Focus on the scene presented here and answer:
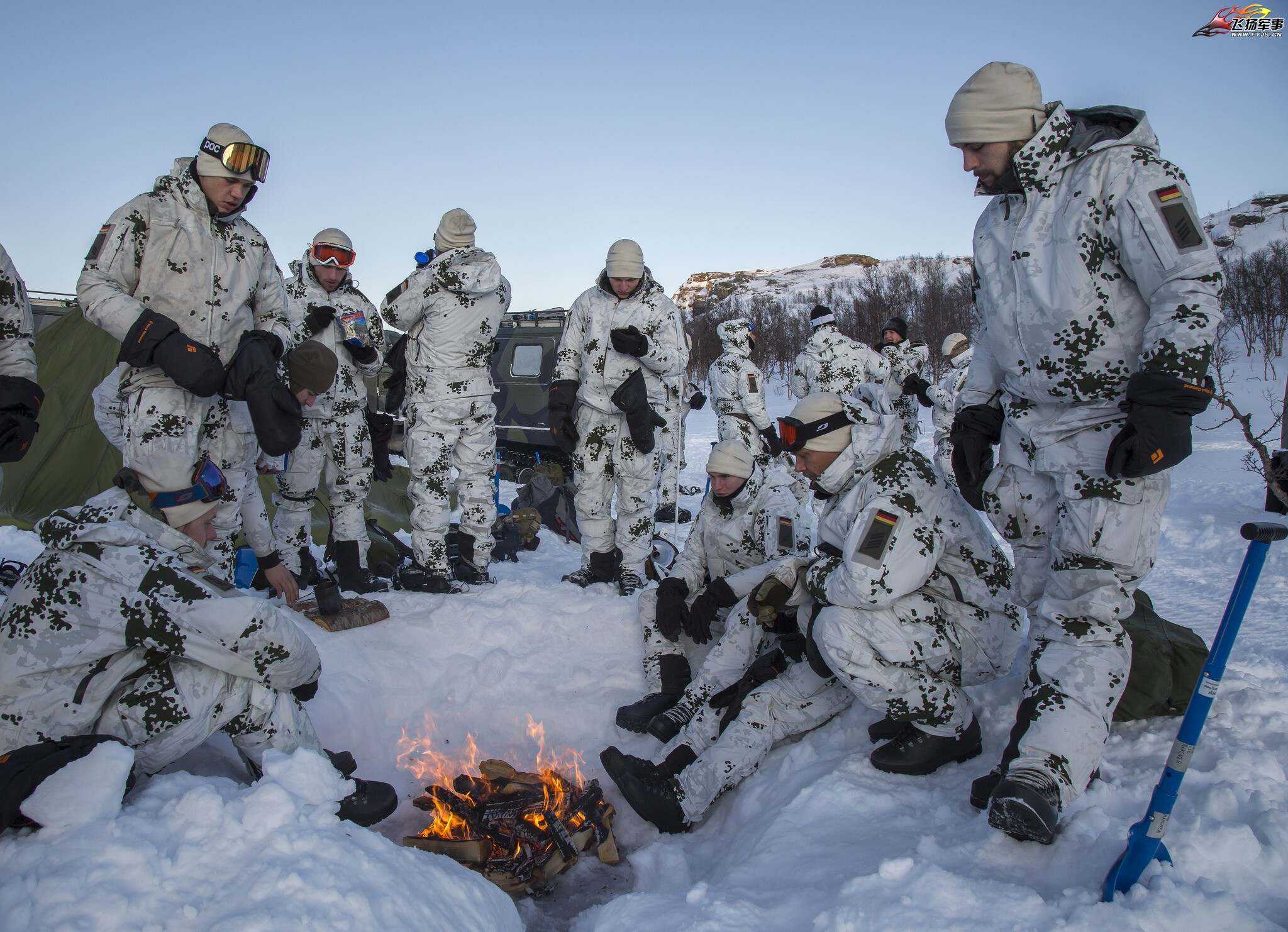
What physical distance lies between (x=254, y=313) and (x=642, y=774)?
3110mm

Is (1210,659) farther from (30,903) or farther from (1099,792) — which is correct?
(30,903)

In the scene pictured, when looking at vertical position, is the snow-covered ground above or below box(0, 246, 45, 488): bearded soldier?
below

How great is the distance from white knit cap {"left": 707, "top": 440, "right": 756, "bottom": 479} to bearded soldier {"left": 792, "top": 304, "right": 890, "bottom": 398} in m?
4.00

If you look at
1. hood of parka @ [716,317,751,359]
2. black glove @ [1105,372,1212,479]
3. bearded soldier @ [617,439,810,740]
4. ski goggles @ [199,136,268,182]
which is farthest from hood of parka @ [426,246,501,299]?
black glove @ [1105,372,1212,479]

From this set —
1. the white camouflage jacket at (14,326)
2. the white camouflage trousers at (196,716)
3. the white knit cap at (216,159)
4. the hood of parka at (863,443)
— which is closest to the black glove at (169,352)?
the white camouflage jacket at (14,326)

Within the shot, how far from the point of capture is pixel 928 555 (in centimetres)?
299

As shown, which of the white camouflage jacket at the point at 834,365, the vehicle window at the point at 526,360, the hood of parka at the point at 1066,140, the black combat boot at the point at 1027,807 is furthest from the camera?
the vehicle window at the point at 526,360

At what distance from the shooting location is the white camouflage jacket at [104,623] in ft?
7.58

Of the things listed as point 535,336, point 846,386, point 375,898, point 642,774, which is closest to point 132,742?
point 375,898

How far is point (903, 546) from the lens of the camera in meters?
2.94

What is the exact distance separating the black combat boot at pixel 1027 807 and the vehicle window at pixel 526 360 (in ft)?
29.4

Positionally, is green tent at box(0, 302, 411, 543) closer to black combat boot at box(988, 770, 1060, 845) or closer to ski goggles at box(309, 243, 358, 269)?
ski goggles at box(309, 243, 358, 269)

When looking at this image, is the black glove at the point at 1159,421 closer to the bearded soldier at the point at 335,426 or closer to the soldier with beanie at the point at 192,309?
the soldier with beanie at the point at 192,309

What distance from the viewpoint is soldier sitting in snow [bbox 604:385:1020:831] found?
2.94 metres
